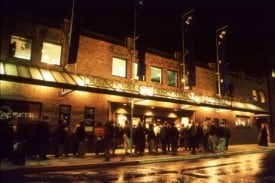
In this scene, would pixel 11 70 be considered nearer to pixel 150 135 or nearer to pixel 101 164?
pixel 101 164

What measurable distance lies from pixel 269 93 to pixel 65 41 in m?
27.7

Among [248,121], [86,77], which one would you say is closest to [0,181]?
[86,77]

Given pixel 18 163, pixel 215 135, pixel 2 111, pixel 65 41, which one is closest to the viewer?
pixel 18 163

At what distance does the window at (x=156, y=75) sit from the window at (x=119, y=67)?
2.80 meters

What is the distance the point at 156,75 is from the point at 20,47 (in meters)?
10.9

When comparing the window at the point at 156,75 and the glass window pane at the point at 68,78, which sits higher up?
the window at the point at 156,75

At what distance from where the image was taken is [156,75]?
22422 millimetres

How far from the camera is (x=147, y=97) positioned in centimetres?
1806

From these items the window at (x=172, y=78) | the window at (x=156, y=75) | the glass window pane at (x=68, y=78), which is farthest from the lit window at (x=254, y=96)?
the glass window pane at (x=68, y=78)

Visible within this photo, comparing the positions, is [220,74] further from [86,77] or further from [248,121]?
[86,77]

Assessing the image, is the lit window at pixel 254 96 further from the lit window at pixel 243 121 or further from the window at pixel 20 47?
the window at pixel 20 47

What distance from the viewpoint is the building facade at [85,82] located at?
48.4 ft

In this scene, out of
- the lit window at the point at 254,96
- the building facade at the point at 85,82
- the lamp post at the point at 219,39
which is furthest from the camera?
the lit window at the point at 254,96

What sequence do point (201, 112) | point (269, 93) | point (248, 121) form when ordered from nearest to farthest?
1. point (201, 112)
2. point (248, 121)
3. point (269, 93)
